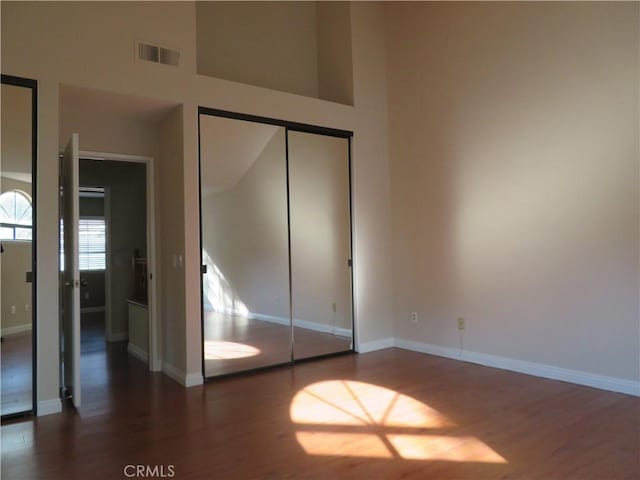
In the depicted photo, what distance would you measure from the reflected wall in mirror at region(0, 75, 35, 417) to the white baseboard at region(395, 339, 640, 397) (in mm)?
3688

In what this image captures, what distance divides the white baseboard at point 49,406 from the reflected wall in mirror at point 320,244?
2162 millimetres

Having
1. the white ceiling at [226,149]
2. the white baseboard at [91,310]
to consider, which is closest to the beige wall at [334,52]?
the white ceiling at [226,149]

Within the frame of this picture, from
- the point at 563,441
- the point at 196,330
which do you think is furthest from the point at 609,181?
the point at 196,330

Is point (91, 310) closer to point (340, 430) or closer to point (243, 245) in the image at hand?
point (243, 245)

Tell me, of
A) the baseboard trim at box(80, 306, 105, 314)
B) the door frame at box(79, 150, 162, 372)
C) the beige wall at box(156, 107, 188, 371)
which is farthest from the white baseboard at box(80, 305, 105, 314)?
the beige wall at box(156, 107, 188, 371)

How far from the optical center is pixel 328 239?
5.03 metres

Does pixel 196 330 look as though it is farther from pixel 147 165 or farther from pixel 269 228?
pixel 147 165

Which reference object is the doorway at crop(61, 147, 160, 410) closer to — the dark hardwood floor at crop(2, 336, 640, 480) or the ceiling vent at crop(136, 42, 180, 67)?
the dark hardwood floor at crop(2, 336, 640, 480)

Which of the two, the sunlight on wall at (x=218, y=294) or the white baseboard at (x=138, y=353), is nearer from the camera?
the sunlight on wall at (x=218, y=294)

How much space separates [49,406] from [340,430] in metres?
2.16

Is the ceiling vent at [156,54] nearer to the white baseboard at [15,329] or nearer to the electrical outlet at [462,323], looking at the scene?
the white baseboard at [15,329]

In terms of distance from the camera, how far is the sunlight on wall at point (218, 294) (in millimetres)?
4180

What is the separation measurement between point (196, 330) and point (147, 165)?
1797 mm

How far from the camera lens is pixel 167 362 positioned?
439 centimetres
